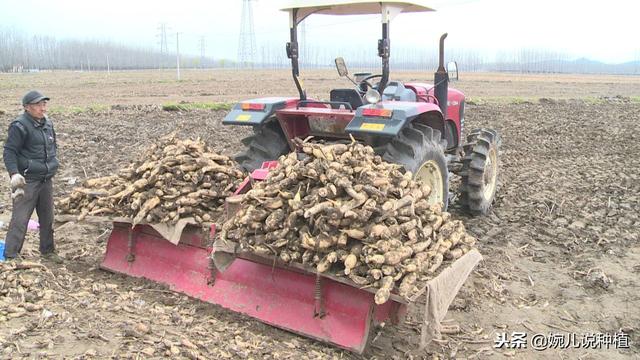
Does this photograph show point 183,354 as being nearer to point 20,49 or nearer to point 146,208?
point 146,208

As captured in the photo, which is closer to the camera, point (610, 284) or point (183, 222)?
point (183, 222)

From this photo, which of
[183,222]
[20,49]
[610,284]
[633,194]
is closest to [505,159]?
[633,194]

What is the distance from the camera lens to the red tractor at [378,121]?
4.70 metres

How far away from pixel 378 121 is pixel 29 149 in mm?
2858

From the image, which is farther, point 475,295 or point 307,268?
point 475,295

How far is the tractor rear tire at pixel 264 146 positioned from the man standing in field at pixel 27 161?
1.68m

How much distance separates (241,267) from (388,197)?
1201mm

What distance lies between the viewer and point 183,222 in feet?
14.0

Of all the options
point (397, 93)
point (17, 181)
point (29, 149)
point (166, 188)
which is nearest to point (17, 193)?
point (17, 181)

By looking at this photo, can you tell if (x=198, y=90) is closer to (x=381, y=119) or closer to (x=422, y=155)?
(x=422, y=155)

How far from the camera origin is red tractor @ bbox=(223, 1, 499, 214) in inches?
185

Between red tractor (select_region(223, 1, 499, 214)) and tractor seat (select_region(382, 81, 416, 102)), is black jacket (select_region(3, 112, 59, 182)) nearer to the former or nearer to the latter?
red tractor (select_region(223, 1, 499, 214))

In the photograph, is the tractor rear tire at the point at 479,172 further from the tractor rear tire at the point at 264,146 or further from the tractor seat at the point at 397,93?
the tractor rear tire at the point at 264,146

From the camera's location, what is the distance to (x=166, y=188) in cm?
443
